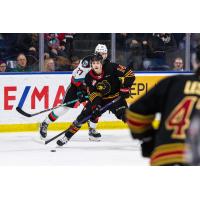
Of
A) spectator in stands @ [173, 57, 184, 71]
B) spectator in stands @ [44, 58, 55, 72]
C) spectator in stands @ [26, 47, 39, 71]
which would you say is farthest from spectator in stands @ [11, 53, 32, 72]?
spectator in stands @ [173, 57, 184, 71]

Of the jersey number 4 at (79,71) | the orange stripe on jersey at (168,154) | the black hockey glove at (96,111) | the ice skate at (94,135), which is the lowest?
the ice skate at (94,135)

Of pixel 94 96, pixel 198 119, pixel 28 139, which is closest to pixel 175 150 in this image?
pixel 198 119

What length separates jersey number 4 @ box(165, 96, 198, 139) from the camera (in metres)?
2.55

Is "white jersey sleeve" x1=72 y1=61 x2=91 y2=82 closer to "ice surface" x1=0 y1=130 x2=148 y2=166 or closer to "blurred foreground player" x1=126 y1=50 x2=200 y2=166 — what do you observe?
"ice surface" x1=0 y1=130 x2=148 y2=166

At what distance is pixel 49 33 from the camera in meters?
7.95

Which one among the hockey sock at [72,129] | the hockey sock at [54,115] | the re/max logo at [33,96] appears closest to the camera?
the hockey sock at [72,129]

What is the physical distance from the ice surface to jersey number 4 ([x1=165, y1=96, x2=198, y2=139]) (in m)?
3.44

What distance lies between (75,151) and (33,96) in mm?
1178

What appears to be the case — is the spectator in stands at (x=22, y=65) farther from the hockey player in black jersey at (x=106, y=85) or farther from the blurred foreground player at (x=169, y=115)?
the blurred foreground player at (x=169, y=115)

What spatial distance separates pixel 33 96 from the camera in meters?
7.65

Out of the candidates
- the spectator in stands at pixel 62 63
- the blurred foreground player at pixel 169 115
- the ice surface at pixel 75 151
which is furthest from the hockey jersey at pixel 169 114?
the spectator in stands at pixel 62 63

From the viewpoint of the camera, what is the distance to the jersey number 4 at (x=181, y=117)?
255 centimetres

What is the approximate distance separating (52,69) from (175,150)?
522 cm

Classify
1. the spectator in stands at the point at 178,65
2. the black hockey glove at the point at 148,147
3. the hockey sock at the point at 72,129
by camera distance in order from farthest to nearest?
the spectator in stands at the point at 178,65 < the hockey sock at the point at 72,129 < the black hockey glove at the point at 148,147
